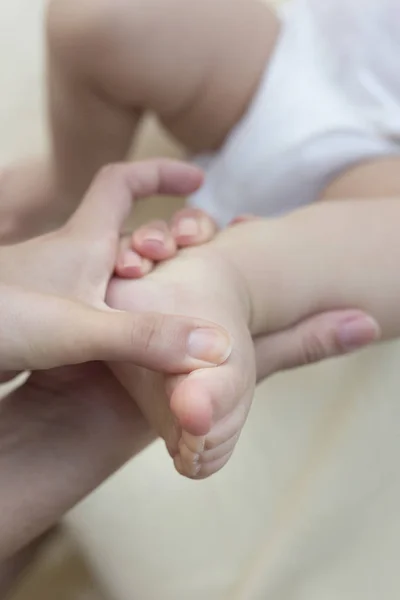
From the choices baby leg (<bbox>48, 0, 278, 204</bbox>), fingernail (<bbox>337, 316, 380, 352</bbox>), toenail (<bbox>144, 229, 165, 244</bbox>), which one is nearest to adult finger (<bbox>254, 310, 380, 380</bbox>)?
fingernail (<bbox>337, 316, 380, 352</bbox>)

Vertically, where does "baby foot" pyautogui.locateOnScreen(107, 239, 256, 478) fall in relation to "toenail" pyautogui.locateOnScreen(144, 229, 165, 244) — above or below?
below

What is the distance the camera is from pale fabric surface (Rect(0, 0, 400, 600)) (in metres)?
0.56

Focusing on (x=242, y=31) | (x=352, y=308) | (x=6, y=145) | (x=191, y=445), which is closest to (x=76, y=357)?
(x=191, y=445)

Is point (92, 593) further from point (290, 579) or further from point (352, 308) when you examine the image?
point (352, 308)

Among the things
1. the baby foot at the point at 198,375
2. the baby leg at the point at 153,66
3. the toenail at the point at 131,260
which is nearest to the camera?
the baby foot at the point at 198,375

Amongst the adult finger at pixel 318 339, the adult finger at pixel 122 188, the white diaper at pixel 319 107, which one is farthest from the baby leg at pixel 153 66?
the adult finger at pixel 318 339

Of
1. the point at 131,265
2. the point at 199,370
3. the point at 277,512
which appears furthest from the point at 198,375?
the point at 277,512

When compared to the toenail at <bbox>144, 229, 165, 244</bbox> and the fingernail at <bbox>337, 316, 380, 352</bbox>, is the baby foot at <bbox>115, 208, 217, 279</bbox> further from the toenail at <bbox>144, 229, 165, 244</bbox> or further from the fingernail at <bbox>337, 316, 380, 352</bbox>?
the fingernail at <bbox>337, 316, 380, 352</bbox>

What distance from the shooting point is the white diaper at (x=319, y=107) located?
0.66m

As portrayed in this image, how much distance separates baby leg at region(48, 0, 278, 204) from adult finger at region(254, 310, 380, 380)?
24 cm

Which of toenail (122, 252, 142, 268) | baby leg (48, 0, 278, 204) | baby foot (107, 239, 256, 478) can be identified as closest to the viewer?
baby foot (107, 239, 256, 478)

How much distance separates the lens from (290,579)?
56 cm

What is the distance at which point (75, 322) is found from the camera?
402 millimetres

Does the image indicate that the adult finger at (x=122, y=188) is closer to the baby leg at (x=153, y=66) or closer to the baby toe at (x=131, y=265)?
the baby toe at (x=131, y=265)
